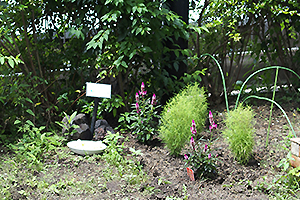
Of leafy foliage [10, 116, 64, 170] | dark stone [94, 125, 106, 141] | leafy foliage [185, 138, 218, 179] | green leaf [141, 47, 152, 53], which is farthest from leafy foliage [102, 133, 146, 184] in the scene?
green leaf [141, 47, 152, 53]

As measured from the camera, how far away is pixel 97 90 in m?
3.02

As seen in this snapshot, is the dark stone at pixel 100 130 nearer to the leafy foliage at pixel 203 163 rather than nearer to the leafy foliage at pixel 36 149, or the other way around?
the leafy foliage at pixel 36 149

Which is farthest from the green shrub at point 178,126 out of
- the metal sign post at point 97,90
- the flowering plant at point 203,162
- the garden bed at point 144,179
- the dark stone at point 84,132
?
the dark stone at point 84,132

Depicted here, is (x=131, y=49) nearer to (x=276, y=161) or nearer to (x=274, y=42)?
(x=276, y=161)

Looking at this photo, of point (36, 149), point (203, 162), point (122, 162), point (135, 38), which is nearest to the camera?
point (203, 162)

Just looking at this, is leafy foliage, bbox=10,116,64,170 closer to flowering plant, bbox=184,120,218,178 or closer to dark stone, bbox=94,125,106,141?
dark stone, bbox=94,125,106,141

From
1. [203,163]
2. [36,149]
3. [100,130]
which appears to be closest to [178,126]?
[203,163]

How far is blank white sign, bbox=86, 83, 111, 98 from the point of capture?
3.00m

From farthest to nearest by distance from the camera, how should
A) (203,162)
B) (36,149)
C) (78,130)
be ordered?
(78,130) → (36,149) → (203,162)

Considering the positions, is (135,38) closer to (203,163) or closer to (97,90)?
(97,90)

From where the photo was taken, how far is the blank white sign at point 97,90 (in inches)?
118

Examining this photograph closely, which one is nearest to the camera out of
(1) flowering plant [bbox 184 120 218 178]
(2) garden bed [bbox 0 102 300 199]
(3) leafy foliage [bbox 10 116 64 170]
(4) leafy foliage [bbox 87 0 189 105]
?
(2) garden bed [bbox 0 102 300 199]

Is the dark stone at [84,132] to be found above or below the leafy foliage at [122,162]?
above

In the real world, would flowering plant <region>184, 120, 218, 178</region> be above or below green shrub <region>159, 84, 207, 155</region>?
below
